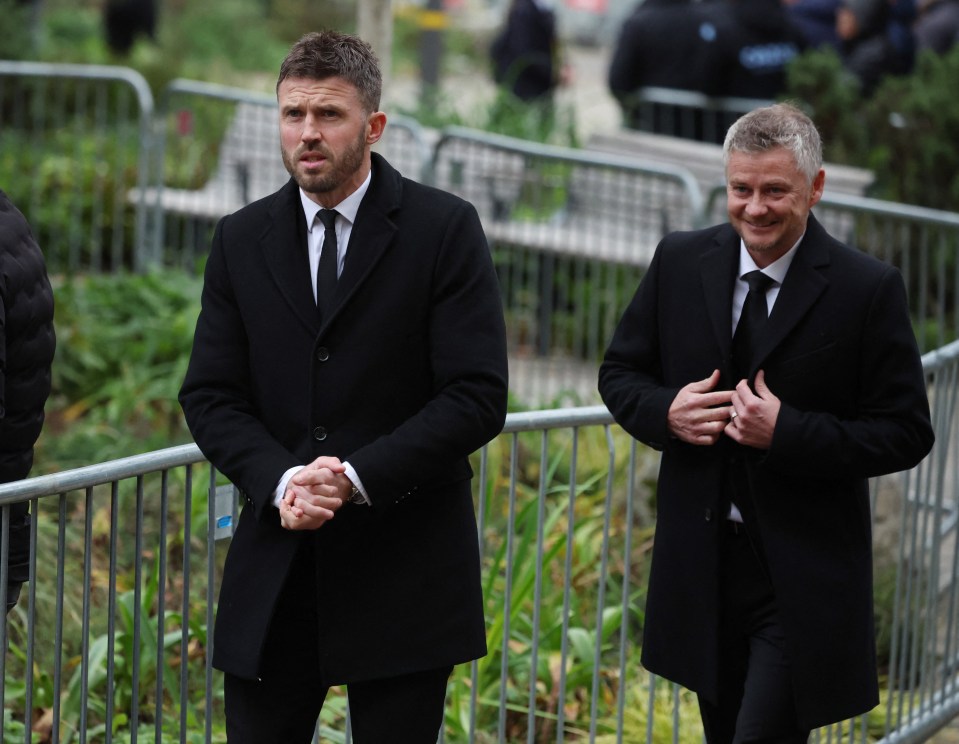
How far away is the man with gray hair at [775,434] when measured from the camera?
3.55 metres

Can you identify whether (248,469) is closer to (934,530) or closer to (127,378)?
(934,530)

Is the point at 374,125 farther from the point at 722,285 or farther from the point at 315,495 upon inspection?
the point at 722,285

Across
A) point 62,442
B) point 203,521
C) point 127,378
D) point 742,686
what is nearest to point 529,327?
point 127,378

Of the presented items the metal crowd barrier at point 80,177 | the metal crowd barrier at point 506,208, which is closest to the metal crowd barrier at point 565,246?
the metal crowd barrier at point 506,208

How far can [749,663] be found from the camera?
3.71 metres

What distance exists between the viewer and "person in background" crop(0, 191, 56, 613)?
12.4ft

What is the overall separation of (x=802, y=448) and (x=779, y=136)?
2.04 feet

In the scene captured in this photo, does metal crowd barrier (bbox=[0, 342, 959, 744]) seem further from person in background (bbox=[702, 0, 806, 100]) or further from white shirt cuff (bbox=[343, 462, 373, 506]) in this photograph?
person in background (bbox=[702, 0, 806, 100])

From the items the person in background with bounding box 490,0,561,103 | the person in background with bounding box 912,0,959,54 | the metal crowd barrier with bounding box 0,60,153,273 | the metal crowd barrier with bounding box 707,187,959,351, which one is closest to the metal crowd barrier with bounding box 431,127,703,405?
the metal crowd barrier with bounding box 707,187,959,351

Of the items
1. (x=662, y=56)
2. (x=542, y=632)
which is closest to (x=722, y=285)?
(x=542, y=632)

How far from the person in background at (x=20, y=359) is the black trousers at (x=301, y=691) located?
2.14ft

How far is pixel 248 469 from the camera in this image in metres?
3.33

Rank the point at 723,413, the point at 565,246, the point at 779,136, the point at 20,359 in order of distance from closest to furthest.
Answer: the point at 779,136 < the point at 723,413 < the point at 20,359 < the point at 565,246

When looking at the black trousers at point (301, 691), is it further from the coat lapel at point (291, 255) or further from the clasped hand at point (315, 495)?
the coat lapel at point (291, 255)
